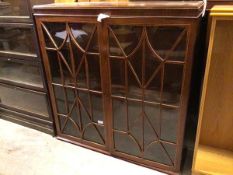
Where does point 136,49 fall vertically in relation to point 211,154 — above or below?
above

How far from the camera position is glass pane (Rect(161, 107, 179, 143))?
140 cm

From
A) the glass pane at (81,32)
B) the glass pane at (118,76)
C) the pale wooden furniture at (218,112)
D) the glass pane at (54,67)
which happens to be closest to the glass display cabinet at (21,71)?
the glass pane at (54,67)

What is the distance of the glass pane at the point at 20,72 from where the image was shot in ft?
6.20

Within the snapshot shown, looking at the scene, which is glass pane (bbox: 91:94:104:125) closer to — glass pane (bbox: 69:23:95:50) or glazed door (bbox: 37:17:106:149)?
glazed door (bbox: 37:17:106:149)

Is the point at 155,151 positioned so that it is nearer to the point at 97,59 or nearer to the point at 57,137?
the point at 97,59

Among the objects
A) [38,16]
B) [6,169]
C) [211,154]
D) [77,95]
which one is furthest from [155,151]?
[38,16]

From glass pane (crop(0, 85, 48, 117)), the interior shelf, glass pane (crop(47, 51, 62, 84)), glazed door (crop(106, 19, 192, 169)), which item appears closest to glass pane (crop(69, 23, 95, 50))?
glazed door (crop(106, 19, 192, 169))

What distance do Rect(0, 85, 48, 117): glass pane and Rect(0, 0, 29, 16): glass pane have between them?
26.4 inches

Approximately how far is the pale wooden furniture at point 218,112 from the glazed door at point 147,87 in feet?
0.64

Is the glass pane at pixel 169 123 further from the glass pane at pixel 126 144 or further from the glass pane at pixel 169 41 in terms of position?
the glass pane at pixel 169 41

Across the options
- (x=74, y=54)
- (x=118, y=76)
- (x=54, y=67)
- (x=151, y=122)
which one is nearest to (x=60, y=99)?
(x=54, y=67)

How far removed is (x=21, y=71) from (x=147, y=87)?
1.19 meters

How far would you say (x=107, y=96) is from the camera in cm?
156

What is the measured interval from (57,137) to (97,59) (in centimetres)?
90
